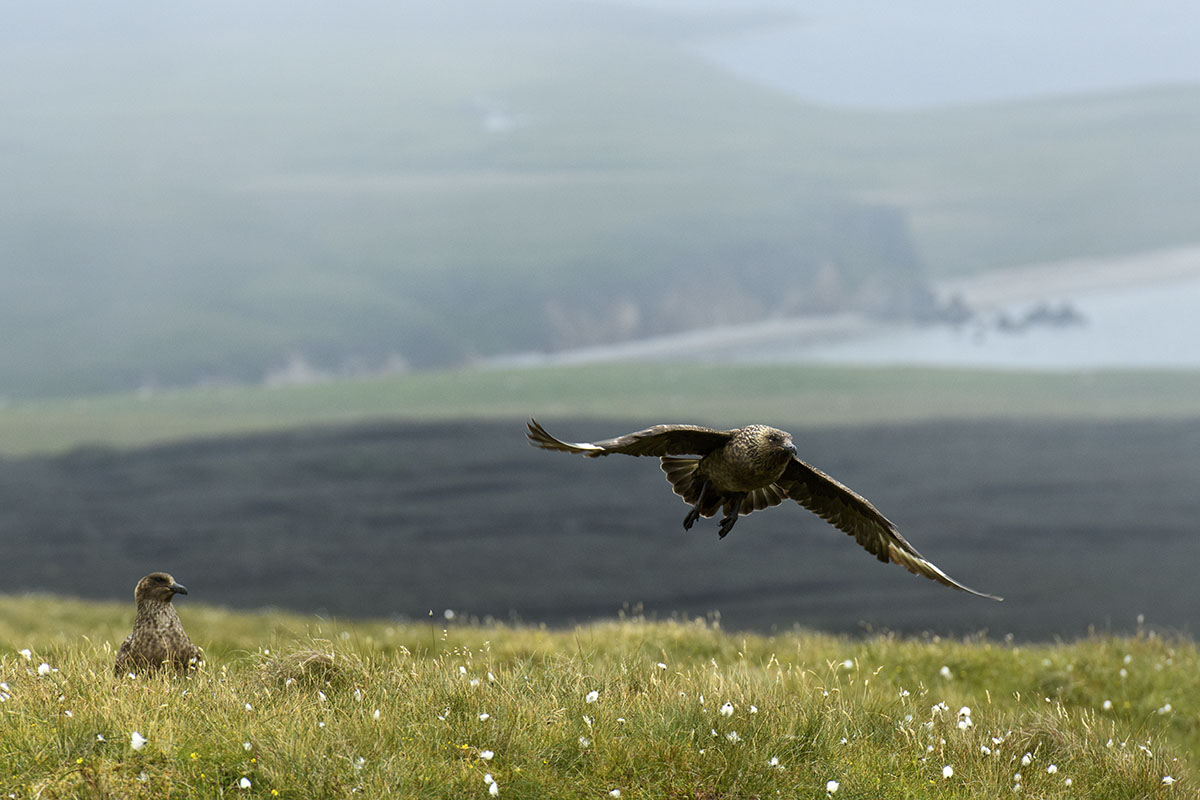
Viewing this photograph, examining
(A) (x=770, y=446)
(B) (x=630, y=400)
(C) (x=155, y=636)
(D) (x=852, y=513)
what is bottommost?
(B) (x=630, y=400)

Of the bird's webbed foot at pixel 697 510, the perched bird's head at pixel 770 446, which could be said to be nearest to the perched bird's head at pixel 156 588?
the bird's webbed foot at pixel 697 510

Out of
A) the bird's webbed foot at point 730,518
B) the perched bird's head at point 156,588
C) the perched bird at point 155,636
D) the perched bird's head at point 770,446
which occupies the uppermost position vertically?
the perched bird's head at point 770,446

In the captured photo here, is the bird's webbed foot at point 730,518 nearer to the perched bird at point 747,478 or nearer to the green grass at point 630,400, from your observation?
the perched bird at point 747,478

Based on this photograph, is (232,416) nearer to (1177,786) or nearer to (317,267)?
(317,267)

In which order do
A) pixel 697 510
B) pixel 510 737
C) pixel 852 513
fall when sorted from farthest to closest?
1. pixel 852 513
2. pixel 697 510
3. pixel 510 737

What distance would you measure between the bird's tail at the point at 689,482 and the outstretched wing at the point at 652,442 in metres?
0.34

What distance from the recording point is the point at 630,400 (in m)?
110

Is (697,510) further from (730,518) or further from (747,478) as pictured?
(747,478)

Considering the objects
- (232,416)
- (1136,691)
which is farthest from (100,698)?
(232,416)

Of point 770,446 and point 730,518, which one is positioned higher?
point 770,446

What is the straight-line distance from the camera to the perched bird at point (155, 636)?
29.1 ft

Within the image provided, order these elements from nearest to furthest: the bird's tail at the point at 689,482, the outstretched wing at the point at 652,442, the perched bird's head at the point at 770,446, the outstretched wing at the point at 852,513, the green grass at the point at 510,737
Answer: the green grass at the point at 510,737, the outstretched wing at the point at 652,442, the perched bird's head at the point at 770,446, the bird's tail at the point at 689,482, the outstretched wing at the point at 852,513

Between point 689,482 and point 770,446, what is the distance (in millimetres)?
1091

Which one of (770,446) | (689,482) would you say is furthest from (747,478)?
(689,482)
